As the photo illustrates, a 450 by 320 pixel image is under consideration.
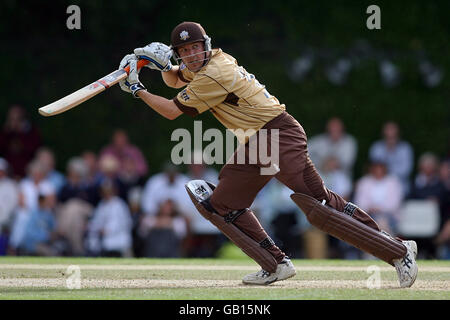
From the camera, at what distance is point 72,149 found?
1441cm

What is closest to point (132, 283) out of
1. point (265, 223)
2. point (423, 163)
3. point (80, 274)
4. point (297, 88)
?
point (80, 274)

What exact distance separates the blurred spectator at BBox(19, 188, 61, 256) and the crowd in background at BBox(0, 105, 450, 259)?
0.01m

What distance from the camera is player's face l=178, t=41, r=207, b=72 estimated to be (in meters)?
6.76

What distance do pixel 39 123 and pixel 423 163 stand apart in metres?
6.13

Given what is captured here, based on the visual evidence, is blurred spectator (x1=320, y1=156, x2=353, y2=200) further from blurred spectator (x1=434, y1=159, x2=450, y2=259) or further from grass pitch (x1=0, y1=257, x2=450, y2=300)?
grass pitch (x1=0, y1=257, x2=450, y2=300)

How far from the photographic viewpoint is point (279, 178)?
6.79m

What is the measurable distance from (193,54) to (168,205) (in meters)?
4.99

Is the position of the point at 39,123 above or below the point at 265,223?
above

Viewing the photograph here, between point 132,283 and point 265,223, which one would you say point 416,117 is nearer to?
point 265,223

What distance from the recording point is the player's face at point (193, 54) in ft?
22.2

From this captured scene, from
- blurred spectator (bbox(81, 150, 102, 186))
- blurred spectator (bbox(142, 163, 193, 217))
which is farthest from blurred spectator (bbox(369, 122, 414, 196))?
blurred spectator (bbox(81, 150, 102, 186))

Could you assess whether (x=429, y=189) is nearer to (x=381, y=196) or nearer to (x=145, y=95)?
(x=381, y=196)

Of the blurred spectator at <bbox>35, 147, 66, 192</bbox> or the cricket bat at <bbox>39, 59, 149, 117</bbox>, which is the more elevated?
the cricket bat at <bbox>39, 59, 149, 117</bbox>

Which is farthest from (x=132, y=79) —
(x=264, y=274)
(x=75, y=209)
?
(x=75, y=209)
